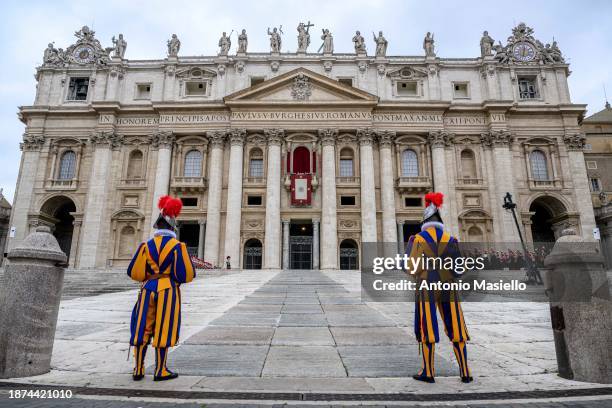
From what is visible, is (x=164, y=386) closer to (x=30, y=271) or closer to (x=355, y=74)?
(x=30, y=271)

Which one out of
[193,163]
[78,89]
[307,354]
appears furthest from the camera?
[78,89]

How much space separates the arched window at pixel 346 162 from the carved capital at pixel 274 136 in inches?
217

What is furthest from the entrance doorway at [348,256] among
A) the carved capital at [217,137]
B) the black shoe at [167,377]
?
the black shoe at [167,377]

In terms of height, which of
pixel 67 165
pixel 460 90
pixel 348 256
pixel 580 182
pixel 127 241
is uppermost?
pixel 460 90

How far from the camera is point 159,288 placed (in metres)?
4.25

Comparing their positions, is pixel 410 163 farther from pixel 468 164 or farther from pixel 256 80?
pixel 256 80

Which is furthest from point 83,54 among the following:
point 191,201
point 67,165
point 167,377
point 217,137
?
point 167,377

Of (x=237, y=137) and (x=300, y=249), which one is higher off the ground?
(x=237, y=137)

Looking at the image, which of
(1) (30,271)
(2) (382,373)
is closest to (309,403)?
(2) (382,373)

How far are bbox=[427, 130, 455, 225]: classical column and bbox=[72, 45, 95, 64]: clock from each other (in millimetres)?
32885

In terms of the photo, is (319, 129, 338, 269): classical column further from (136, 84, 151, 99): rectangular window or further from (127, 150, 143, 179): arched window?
(136, 84, 151, 99): rectangular window

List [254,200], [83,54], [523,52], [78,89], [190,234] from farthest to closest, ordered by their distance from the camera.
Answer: [83,54] < [523,52] < [78,89] < [190,234] < [254,200]

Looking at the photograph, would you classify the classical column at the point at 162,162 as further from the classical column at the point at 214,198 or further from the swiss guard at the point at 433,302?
the swiss guard at the point at 433,302

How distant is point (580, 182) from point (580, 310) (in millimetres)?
34443
